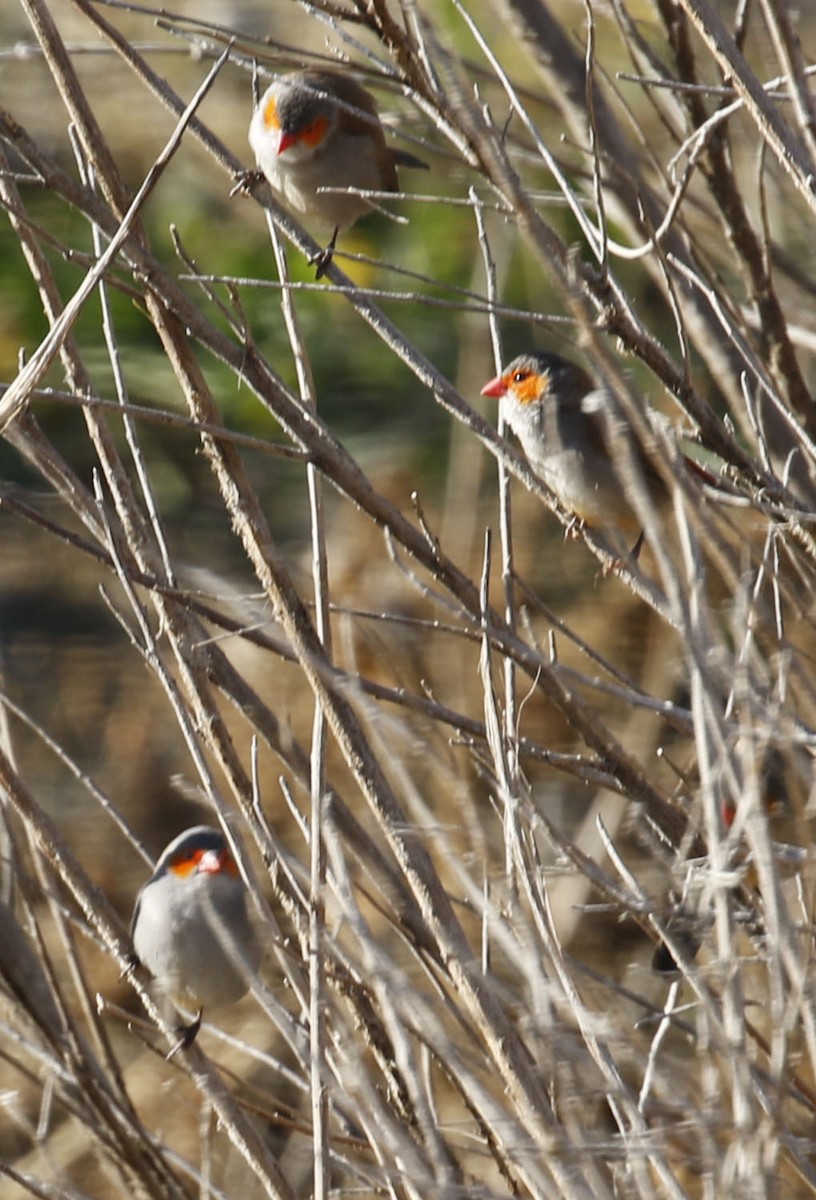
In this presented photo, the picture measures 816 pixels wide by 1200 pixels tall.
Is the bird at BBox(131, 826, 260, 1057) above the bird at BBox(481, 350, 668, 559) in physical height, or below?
below

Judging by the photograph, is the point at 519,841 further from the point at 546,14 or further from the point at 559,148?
the point at 559,148

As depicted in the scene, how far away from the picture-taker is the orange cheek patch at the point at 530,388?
4301mm

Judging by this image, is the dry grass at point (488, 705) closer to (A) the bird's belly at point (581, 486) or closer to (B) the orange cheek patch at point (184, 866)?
(A) the bird's belly at point (581, 486)

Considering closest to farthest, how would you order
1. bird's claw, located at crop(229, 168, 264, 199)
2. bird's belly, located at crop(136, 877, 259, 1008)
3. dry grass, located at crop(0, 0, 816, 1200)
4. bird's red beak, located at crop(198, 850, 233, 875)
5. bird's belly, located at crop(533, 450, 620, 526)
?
dry grass, located at crop(0, 0, 816, 1200)
bird's claw, located at crop(229, 168, 264, 199)
bird's belly, located at crop(533, 450, 620, 526)
bird's belly, located at crop(136, 877, 259, 1008)
bird's red beak, located at crop(198, 850, 233, 875)

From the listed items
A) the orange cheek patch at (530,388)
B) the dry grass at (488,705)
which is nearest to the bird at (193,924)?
the dry grass at (488,705)

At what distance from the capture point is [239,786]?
2604 millimetres

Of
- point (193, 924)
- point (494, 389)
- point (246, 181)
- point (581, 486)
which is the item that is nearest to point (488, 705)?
point (246, 181)

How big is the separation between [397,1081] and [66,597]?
5.95 meters

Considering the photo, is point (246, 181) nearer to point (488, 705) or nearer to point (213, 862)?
point (488, 705)

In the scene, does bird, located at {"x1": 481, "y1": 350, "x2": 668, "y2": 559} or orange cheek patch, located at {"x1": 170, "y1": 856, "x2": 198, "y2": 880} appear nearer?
bird, located at {"x1": 481, "y1": 350, "x2": 668, "y2": 559}

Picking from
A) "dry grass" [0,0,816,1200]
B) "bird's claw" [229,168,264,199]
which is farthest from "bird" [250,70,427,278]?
"dry grass" [0,0,816,1200]

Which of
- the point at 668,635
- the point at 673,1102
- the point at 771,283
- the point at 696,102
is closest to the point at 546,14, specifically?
the point at 696,102

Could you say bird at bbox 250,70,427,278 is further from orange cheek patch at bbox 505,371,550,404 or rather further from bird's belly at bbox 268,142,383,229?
orange cheek patch at bbox 505,371,550,404

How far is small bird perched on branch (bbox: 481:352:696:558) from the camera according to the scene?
13.1ft
